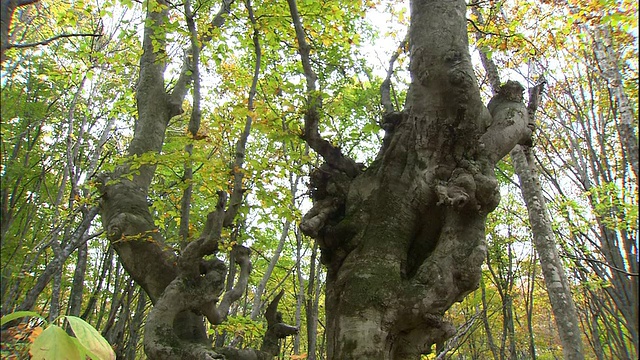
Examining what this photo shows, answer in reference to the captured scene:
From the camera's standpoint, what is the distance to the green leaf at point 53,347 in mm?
810

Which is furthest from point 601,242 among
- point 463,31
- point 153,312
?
point 153,312

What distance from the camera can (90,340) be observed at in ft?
2.84

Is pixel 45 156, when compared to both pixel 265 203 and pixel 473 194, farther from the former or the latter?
pixel 473 194

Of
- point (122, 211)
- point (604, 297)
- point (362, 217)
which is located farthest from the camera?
point (604, 297)

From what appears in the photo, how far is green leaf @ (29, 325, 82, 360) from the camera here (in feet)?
2.66

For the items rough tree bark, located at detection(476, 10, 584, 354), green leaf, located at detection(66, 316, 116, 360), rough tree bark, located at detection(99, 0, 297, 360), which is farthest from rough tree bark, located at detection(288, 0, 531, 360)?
green leaf, located at detection(66, 316, 116, 360)

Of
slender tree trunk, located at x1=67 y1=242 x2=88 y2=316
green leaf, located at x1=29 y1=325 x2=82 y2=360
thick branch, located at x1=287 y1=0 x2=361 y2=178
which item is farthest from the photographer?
slender tree trunk, located at x1=67 y1=242 x2=88 y2=316

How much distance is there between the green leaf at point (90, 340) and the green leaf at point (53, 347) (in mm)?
27

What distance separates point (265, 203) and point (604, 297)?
38.1 feet

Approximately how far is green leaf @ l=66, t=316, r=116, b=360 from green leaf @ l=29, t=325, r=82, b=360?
0.09ft

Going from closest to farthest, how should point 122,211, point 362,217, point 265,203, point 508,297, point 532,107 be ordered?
point 362,217 < point 532,107 < point 122,211 < point 265,203 < point 508,297

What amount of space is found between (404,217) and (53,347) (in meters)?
2.64

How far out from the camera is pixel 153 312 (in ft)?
13.3

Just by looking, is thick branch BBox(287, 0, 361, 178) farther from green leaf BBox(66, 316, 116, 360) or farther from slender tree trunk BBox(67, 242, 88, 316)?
slender tree trunk BBox(67, 242, 88, 316)
